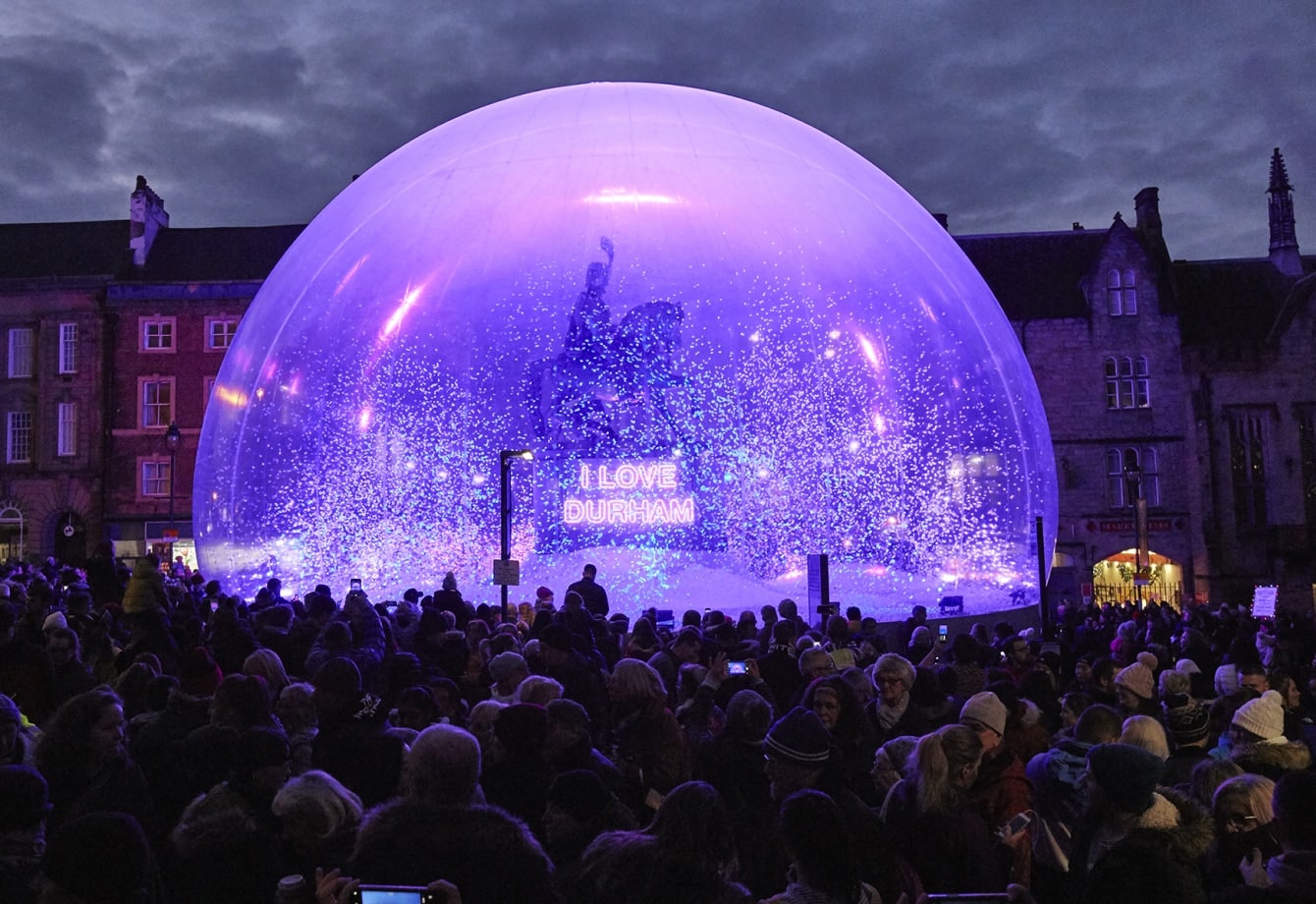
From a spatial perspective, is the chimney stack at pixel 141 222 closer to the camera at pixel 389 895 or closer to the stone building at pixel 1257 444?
the stone building at pixel 1257 444

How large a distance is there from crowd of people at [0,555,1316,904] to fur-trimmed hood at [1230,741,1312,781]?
0.01 metres

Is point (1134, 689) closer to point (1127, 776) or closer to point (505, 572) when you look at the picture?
point (1127, 776)

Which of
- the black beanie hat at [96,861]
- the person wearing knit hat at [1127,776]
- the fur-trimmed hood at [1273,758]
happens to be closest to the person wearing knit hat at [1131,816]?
the person wearing knit hat at [1127,776]

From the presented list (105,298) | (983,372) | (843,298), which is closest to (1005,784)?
(843,298)

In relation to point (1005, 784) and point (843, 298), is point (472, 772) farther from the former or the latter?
point (843, 298)

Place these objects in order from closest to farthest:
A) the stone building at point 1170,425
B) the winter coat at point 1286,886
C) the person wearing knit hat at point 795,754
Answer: the winter coat at point 1286,886, the person wearing knit hat at point 795,754, the stone building at point 1170,425

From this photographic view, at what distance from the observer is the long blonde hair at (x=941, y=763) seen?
3859 millimetres

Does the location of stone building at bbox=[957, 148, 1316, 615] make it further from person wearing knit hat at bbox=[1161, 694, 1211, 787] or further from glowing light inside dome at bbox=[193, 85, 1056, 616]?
person wearing knit hat at bbox=[1161, 694, 1211, 787]

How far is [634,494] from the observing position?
13328mm

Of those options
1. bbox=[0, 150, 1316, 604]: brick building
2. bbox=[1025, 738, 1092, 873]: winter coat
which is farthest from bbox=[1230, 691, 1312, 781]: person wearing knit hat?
bbox=[0, 150, 1316, 604]: brick building

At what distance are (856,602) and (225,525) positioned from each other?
8302 millimetres

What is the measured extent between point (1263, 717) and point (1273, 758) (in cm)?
18

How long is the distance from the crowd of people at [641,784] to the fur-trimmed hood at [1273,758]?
0.5 inches

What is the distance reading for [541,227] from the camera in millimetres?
14109
